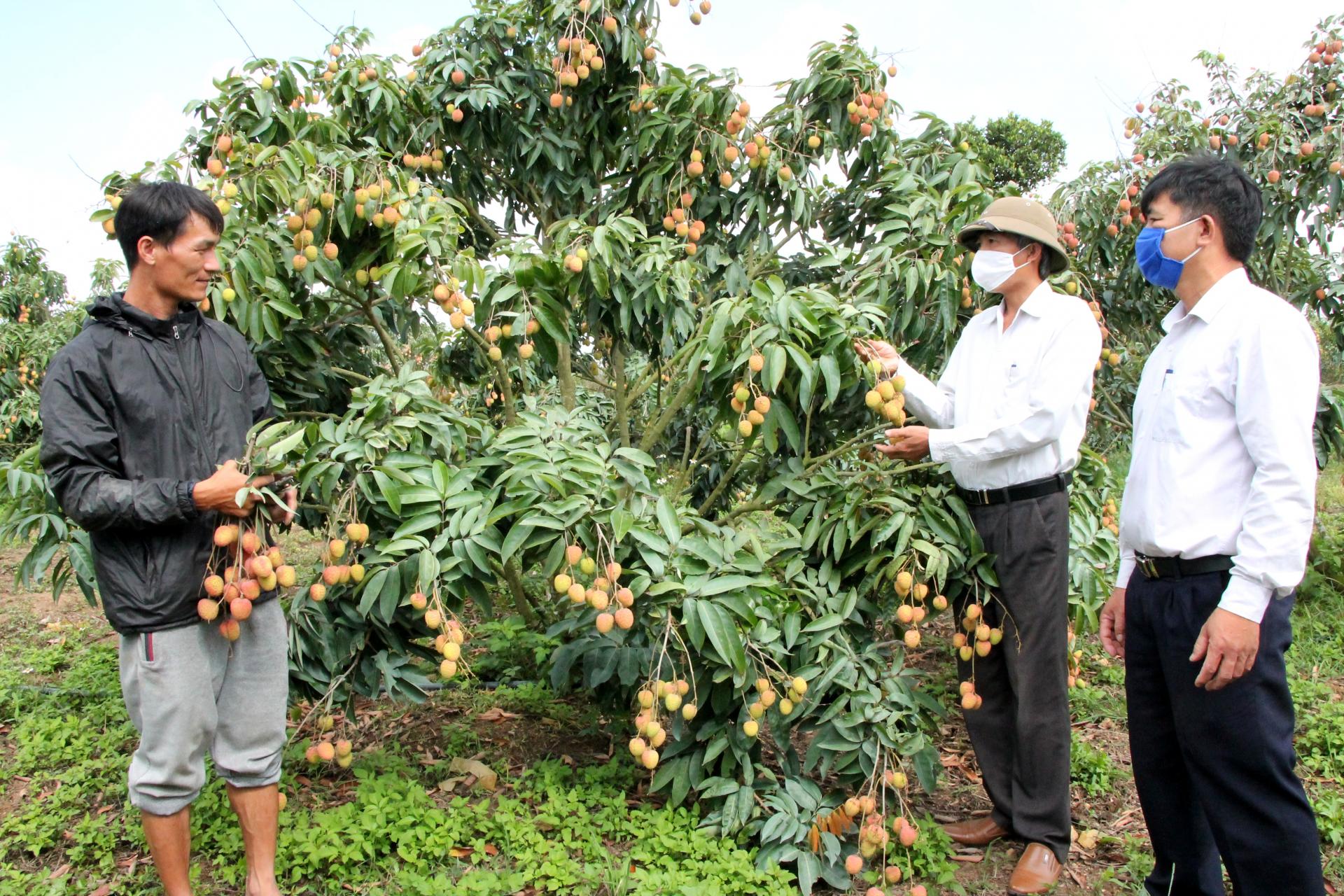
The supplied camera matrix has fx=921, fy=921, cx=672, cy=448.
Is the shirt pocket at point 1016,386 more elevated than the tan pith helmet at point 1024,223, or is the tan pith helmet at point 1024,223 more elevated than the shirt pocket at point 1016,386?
the tan pith helmet at point 1024,223

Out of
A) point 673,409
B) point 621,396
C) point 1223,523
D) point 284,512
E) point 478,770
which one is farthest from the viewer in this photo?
point 621,396

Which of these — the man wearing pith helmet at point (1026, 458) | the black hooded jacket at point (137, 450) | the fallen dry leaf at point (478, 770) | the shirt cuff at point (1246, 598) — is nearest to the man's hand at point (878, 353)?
the man wearing pith helmet at point (1026, 458)

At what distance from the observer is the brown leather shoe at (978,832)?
8.07 ft

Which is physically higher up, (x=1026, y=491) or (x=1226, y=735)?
(x=1026, y=491)

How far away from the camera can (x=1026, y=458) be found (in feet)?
7.38

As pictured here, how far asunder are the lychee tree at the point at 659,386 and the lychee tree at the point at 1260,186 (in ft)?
3.20

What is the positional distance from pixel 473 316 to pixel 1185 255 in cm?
173

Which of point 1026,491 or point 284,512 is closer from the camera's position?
point 284,512

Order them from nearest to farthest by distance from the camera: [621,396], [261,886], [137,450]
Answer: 1. [137,450]
2. [261,886]
3. [621,396]

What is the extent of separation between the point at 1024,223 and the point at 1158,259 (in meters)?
0.45

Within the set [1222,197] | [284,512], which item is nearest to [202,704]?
[284,512]

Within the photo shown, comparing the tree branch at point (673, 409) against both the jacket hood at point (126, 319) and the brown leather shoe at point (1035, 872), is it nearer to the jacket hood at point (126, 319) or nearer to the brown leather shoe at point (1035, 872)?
the jacket hood at point (126, 319)

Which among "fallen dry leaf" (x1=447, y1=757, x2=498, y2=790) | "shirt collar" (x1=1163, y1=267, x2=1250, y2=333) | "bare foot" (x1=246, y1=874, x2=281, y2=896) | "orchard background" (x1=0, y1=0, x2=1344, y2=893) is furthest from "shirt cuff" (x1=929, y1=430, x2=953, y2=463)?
"bare foot" (x1=246, y1=874, x2=281, y2=896)

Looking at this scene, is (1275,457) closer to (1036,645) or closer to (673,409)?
(1036,645)
